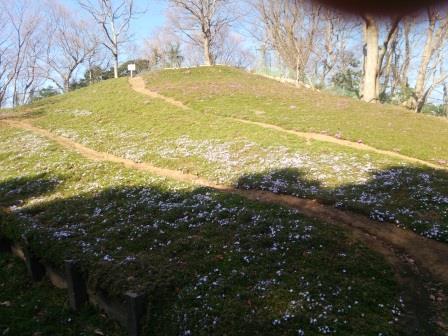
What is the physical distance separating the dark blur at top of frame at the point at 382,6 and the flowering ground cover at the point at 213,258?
17.5 feet

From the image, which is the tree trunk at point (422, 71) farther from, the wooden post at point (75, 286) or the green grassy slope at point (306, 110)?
the wooden post at point (75, 286)

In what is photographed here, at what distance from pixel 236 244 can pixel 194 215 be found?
81.0 inches

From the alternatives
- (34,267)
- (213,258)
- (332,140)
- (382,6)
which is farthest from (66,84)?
(382,6)

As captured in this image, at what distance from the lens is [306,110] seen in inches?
1018

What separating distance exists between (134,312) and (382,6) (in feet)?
20.7

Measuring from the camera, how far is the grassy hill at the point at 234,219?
21.2ft

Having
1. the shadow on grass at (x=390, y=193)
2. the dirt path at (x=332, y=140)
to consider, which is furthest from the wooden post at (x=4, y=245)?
the dirt path at (x=332, y=140)

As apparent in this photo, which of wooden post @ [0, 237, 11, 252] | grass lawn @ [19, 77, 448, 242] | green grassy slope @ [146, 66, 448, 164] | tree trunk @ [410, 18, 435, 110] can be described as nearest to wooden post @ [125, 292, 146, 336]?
wooden post @ [0, 237, 11, 252]

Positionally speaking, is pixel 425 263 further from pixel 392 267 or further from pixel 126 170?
pixel 126 170

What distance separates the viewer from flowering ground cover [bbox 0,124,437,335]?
623cm

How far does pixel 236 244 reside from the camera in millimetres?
8562

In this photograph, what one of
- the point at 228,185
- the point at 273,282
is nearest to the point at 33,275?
the point at 273,282

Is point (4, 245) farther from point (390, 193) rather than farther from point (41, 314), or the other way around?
point (390, 193)

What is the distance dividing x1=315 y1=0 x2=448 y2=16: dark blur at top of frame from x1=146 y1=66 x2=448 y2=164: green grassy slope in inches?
618
